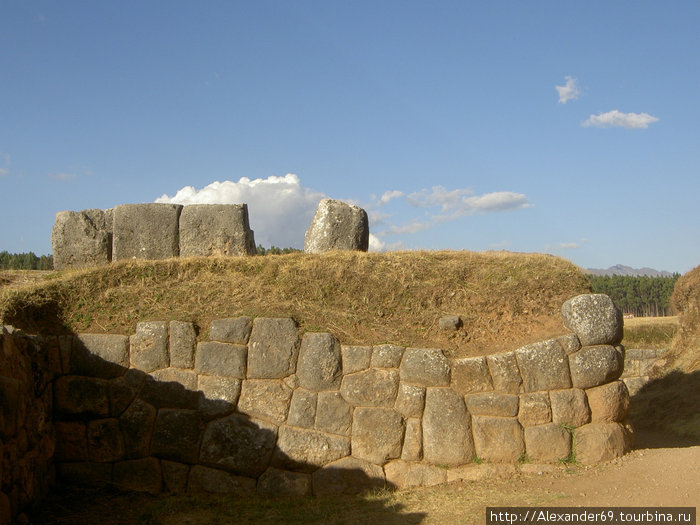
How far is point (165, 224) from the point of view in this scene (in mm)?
9867

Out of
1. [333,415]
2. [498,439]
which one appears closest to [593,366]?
[498,439]

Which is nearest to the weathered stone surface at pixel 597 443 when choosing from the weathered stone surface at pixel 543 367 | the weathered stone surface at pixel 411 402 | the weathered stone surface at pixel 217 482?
the weathered stone surface at pixel 543 367

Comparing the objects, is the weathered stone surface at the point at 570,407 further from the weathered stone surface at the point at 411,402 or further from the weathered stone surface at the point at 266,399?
the weathered stone surface at the point at 266,399

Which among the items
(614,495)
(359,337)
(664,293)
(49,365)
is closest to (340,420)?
(359,337)

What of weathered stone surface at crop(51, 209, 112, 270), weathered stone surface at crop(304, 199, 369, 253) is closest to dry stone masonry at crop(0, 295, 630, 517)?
weathered stone surface at crop(51, 209, 112, 270)

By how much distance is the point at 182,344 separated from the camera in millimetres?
7648

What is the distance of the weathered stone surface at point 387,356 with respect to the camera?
747cm

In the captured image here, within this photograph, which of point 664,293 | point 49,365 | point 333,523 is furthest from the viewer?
point 664,293

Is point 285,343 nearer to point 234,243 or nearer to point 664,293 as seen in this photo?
point 234,243

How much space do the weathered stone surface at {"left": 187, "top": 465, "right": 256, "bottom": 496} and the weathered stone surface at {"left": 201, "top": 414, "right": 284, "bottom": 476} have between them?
0.25 feet

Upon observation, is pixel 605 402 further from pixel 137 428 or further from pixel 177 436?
pixel 137 428

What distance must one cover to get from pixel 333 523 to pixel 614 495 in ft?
9.52

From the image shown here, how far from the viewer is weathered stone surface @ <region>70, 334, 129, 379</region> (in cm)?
758

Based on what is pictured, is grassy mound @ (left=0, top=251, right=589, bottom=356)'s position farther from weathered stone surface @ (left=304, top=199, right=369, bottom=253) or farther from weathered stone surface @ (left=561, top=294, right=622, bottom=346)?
weathered stone surface @ (left=304, top=199, right=369, bottom=253)
